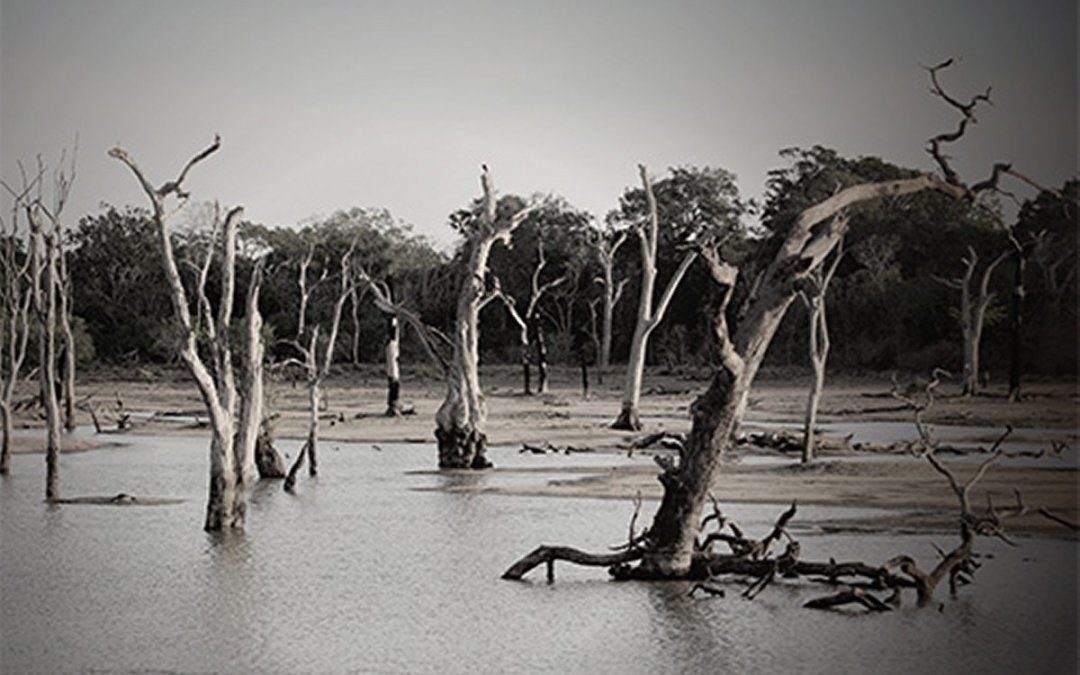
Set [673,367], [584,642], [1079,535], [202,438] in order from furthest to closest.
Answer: [673,367] → [202,438] → [1079,535] → [584,642]

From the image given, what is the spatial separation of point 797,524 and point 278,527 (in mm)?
7448

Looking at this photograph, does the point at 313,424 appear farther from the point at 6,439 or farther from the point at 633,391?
the point at 633,391

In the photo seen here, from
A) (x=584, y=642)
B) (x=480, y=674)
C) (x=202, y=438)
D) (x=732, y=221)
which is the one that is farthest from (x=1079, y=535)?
(x=732, y=221)

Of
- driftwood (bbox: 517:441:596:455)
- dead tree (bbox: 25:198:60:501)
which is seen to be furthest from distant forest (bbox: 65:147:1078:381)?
dead tree (bbox: 25:198:60:501)

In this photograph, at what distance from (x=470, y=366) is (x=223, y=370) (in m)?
8.22

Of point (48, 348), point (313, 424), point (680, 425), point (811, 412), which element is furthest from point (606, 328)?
point (48, 348)

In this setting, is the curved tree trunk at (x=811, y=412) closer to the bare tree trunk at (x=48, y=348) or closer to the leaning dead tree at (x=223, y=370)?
the leaning dead tree at (x=223, y=370)

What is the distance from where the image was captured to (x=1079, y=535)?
62.7ft

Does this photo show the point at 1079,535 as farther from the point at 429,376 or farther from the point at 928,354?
the point at 429,376

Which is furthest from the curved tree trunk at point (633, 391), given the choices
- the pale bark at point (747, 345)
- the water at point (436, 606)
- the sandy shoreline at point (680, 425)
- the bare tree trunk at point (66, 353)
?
the pale bark at point (747, 345)

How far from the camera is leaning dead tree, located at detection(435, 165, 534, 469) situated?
2794 cm

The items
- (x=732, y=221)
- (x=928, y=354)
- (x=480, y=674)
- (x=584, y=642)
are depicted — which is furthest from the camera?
(x=732, y=221)

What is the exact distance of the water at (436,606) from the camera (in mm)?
13453

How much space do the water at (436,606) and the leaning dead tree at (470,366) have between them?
430cm
